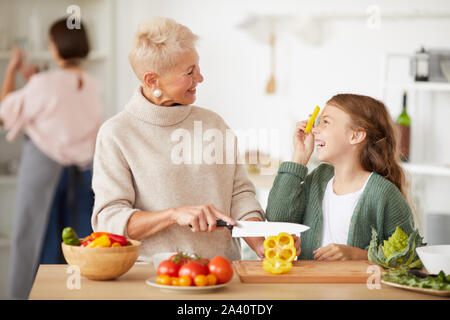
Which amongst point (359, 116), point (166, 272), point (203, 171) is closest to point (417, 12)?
point (359, 116)

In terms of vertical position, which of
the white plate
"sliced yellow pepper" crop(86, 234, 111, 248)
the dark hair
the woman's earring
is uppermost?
the dark hair

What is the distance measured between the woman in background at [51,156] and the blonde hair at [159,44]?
1.64 meters

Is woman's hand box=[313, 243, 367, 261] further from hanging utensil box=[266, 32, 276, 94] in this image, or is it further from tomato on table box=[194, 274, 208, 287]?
hanging utensil box=[266, 32, 276, 94]

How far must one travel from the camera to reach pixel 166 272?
1272 millimetres

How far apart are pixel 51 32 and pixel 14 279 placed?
123cm

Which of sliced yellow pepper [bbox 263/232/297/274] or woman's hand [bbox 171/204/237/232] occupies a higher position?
woman's hand [bbox 171/204/237/232]

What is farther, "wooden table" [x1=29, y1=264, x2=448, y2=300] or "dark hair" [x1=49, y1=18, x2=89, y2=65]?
"dark hair" [x1=49, y1=18, x2=89, y2=65]

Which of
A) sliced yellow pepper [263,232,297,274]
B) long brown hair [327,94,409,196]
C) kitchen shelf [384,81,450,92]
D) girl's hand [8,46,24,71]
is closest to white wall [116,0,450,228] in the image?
kitchen shelf [384,81,450,92]

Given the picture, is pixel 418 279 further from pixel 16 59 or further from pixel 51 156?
pixel 16 59

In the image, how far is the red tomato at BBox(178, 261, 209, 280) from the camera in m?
1.26

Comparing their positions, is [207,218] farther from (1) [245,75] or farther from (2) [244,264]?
(1) [245,75]

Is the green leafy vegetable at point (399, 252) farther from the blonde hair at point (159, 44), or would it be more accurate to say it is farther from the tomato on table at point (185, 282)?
the blonde hair at point (159, 44)

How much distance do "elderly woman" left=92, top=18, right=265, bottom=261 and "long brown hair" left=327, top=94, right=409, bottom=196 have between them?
1.30ft

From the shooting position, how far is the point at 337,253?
5.19 feet
